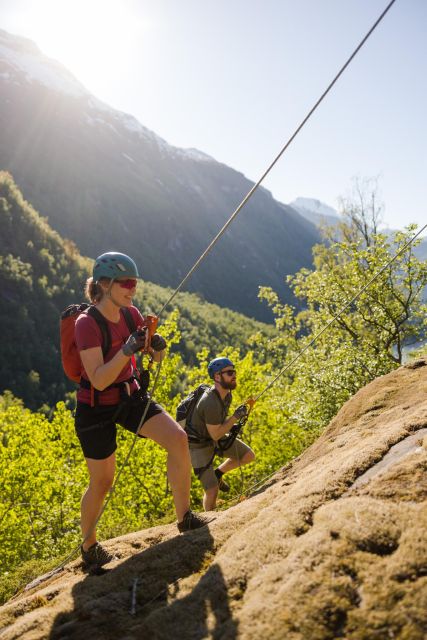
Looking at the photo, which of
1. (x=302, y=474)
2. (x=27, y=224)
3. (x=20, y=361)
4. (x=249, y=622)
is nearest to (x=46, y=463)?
(x=302, y=474)

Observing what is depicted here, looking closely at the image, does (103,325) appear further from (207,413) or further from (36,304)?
(36,304)

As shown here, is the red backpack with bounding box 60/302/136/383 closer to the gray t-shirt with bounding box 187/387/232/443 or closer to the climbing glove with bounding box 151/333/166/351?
the climbing glove with bounding box 151/333/166/351

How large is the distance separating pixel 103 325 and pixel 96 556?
255 cm

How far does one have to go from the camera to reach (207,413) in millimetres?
6918

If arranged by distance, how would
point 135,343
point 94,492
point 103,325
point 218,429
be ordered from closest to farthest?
point 135,343
point 103,325
point 94,492
point 218,429

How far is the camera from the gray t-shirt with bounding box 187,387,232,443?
6910mm

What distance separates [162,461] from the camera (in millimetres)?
21406

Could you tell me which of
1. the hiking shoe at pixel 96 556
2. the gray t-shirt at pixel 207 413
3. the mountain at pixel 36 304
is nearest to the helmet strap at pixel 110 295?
the hiking shoe at pixel 96 556

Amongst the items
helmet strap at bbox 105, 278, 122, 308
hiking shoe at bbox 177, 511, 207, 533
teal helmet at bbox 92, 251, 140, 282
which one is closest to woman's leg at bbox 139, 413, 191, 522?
hiking shoe at bbox 177, 511, 207, 533

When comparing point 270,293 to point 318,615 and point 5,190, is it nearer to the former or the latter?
point 318,615

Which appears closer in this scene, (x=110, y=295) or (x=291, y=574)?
(x=291, y=574)

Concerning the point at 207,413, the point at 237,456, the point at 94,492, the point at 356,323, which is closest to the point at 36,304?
the point at 356,323

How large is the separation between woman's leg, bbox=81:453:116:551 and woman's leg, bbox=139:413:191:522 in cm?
50

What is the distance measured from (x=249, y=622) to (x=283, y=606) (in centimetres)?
23
